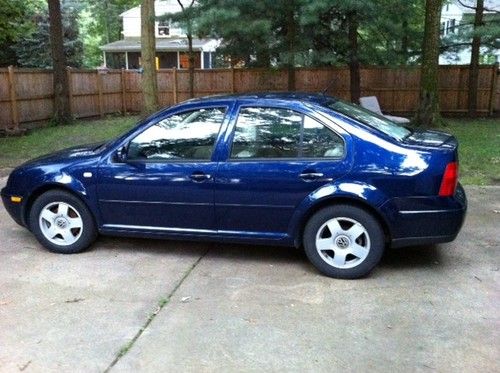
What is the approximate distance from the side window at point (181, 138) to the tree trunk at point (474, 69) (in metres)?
14.1

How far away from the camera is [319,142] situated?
4.40m

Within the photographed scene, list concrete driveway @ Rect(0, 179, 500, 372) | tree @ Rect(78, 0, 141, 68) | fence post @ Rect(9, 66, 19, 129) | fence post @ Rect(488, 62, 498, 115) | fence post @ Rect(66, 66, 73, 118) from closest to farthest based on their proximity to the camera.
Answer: concrete driveway @ Rect(0, 179, 500, 372)
fence post @ Rect(9, 66, 19, 129)
fence post @ Rect(66, 66, 73, 118)
fence post @ Rect(488, 62, 498, 115)
tree @ Rect(78, 0, 141, 68)

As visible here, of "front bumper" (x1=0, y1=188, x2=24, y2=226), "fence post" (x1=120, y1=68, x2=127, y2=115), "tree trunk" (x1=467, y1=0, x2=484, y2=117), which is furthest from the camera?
"fence post" (x1=120, y1=68, x2=127, y2=115)

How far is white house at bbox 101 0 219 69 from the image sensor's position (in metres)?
33.6

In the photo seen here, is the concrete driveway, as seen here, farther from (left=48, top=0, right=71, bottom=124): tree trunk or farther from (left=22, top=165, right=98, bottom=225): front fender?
(left=48, top=0, right=71, bottom=124): tree trunk

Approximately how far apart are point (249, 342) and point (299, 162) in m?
1.63

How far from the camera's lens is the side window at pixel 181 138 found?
184 inches

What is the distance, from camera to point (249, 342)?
339 cm

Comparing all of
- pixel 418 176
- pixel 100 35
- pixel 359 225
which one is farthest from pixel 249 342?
pixel 100 35

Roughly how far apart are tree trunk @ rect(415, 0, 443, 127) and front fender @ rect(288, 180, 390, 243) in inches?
383

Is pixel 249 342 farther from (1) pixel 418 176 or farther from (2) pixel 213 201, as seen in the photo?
(1) pixel 418 176

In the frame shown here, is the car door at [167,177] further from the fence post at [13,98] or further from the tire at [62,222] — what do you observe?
the fence post at [13,98]

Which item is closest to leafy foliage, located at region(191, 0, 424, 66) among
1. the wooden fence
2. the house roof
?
the wooden fence

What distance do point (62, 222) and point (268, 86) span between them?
48.0ft
